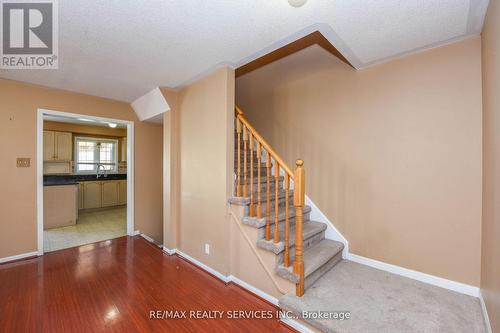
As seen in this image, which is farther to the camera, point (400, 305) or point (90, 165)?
point (90, 165)

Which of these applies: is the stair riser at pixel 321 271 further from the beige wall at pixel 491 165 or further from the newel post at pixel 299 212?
the beige wall at pixel 491 165

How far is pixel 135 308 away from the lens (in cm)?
193

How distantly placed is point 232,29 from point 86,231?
456cm

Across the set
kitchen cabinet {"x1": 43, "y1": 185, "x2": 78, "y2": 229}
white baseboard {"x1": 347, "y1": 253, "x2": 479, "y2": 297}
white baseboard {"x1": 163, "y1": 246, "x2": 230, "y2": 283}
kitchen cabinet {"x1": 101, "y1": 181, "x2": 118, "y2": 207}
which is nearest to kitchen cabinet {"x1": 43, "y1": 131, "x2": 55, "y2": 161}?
kitchen cabinet {"x1": 101, "y1": 181, "x2": 118, "y2": 207}

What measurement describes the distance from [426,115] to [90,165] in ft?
25.6

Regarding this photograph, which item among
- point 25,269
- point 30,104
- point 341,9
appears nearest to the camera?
point 341,9

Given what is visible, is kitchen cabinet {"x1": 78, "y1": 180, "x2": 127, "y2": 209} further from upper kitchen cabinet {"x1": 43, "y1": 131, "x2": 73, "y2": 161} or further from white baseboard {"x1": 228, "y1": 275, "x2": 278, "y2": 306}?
white baseboard {"x1": 228, "y1": 275, "x2": 278, "y2": 306}

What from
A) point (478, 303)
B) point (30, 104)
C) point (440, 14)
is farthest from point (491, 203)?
point (30, 104)

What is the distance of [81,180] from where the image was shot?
5465mm

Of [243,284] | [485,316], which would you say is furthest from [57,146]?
[485,316]

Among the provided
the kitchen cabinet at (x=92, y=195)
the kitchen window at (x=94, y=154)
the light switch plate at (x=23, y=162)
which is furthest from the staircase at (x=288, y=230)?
the kitchen window at (x=94, y=154)

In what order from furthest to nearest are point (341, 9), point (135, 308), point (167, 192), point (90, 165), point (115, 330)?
point (90, 165) < point (167, 192) < point (135, 308) < point (115, 330) < point (341, 9)

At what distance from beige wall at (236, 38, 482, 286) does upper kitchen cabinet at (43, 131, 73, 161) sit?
5594 mm

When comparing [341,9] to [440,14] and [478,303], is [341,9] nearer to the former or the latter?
[440,14]
